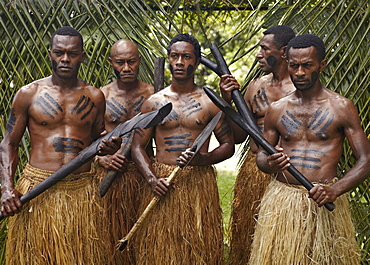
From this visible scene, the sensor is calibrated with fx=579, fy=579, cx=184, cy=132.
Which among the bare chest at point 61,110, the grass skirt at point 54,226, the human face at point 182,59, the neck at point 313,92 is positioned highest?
the human face at point 182,59

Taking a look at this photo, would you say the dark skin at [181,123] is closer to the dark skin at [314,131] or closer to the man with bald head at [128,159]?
the man with bald head at [128,159]

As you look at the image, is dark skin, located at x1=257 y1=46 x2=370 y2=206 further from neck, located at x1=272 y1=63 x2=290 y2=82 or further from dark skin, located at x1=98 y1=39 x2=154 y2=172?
dark skin, located at x1=98 y1=39 x2=154 y2=172

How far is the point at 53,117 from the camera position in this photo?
134 inches

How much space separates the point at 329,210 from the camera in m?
3.09

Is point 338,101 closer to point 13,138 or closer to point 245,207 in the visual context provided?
point 245,207

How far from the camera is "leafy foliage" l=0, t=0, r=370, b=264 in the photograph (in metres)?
4.09

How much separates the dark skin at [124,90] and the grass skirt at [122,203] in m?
0.13

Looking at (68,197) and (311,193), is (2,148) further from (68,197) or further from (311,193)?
(311,193)

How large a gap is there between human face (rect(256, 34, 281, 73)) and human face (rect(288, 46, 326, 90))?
2.76 feet

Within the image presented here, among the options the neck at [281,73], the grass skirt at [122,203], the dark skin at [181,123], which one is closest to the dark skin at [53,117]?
the dark skin at [181,123]

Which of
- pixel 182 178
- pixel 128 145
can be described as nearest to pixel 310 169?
pixel 182 178

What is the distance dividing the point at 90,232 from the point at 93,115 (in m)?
0.71

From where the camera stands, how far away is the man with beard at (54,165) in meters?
3.36

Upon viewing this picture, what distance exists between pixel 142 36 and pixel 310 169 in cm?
180
